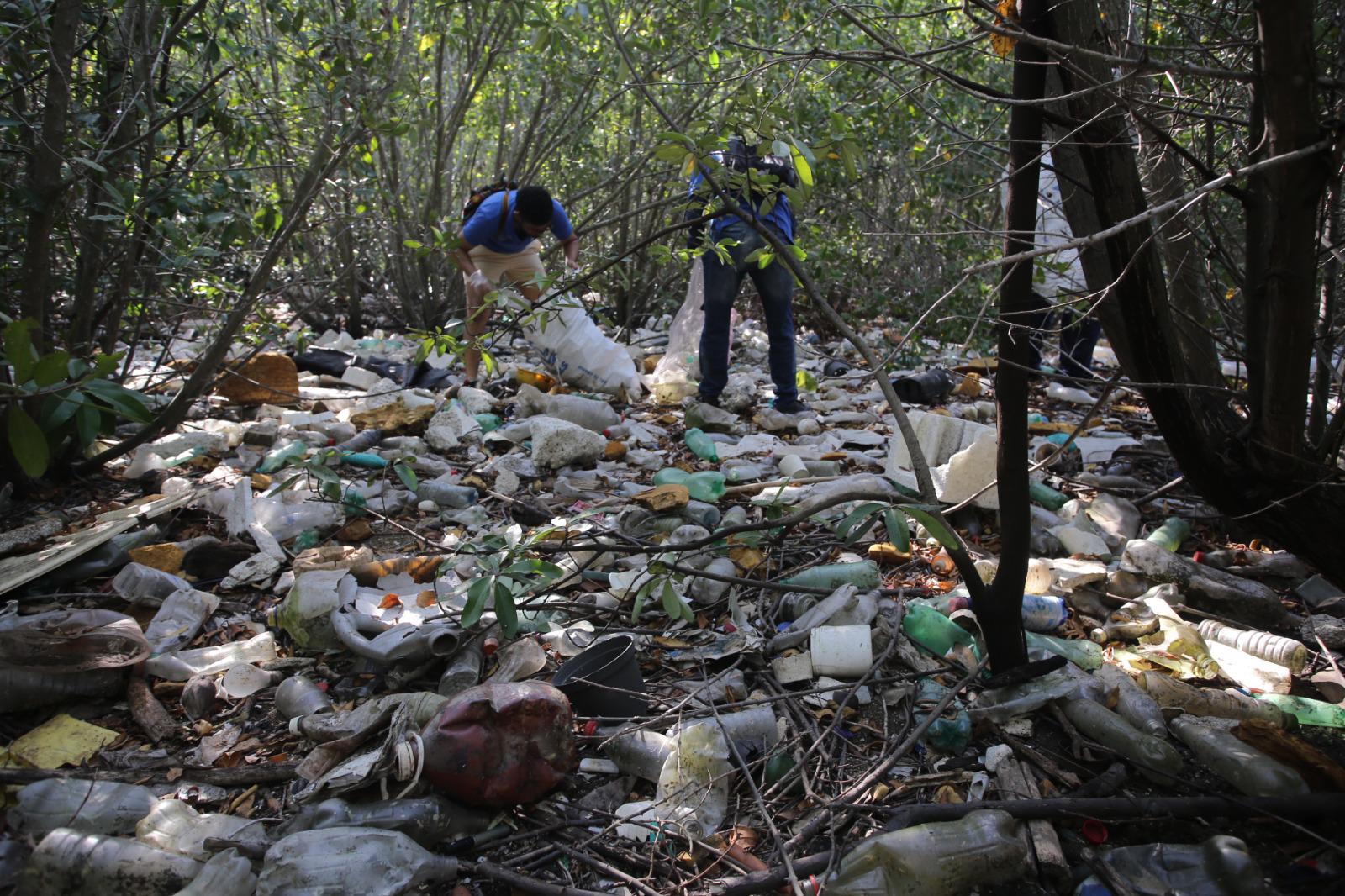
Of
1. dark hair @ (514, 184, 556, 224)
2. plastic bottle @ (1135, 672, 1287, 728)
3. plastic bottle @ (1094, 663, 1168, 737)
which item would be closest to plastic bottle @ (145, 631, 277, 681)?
plastic bottle @ (1094, 663, 1168, 737)

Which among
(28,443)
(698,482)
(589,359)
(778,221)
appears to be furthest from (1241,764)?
Answer: (589,359)

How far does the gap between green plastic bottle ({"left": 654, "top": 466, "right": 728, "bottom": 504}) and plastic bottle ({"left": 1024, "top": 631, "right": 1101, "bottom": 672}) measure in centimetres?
120

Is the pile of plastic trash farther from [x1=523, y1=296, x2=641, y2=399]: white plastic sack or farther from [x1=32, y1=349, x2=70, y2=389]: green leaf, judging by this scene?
[x1=523, y1=296, x2=641, y2=399]: white plastic sack

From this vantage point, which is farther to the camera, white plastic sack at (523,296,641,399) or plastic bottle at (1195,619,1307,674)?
white plastic sack at (523,296,641,399)

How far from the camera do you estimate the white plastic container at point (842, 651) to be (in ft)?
6.68

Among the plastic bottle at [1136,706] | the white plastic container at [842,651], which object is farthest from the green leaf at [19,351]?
the plastic bottle at [1136,706]

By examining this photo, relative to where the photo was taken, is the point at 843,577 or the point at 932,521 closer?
the point at 932,521

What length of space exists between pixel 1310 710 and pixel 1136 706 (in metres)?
0.39

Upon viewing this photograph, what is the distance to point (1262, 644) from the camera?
2.11 meters

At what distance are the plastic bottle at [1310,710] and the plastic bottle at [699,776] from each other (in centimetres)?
122

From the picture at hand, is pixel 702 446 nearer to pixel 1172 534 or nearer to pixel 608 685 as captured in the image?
pixel 1172 534

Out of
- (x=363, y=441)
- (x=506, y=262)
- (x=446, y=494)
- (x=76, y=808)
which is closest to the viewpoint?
(x=76, y=808)

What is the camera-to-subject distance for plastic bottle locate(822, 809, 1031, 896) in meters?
1.47

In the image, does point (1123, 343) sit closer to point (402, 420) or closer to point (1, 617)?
point (1, 617)
